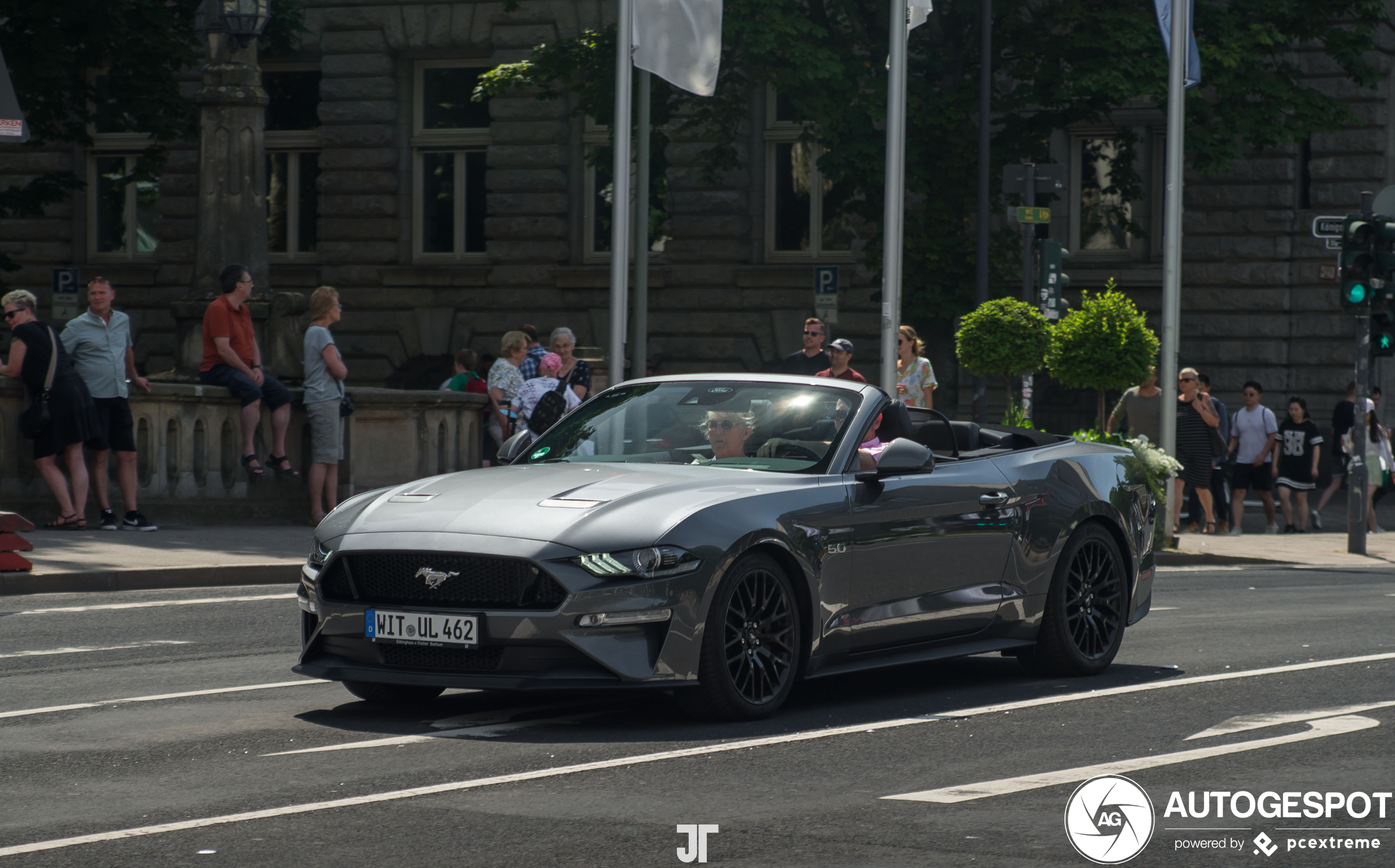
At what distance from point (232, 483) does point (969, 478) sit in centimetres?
1016

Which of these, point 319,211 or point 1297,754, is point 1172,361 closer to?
point 1297,754

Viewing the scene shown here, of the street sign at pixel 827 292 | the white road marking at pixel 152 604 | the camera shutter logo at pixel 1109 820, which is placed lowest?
the white road marking at pixel 152 604

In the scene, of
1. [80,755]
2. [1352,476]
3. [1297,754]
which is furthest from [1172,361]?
[80,755]

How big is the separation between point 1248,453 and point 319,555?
17.9 meters

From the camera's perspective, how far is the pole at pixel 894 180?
67.9 feet

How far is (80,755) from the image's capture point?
7117 mm

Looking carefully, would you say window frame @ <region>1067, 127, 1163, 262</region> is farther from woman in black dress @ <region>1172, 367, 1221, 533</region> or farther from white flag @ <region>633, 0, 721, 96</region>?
white flag @ <region>633, 0, 721, 96</region>

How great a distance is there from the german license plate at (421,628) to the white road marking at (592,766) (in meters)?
0.71

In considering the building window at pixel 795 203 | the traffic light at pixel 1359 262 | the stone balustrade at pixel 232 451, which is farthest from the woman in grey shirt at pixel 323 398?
the building window at pixel 795 203

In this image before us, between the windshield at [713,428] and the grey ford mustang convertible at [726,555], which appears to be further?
the windshield at [713,428]

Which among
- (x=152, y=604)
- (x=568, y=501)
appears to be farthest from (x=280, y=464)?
(x=568, y=501)

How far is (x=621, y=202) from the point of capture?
18234 millimetres

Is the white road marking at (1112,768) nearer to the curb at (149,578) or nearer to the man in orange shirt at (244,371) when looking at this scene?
the curb at (149,578)

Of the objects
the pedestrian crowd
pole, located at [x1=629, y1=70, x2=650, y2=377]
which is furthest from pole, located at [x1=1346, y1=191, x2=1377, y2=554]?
pole, located at [x1=629, y1=70, x2=650, y2=377]
